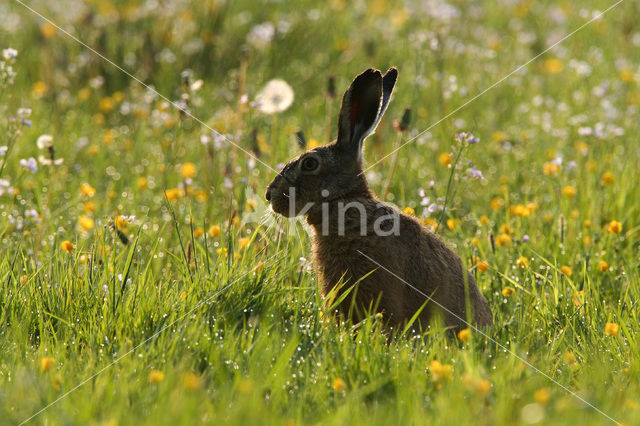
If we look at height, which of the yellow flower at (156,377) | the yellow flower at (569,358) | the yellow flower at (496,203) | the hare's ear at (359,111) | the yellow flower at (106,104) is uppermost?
the yellow flower at (106,104)

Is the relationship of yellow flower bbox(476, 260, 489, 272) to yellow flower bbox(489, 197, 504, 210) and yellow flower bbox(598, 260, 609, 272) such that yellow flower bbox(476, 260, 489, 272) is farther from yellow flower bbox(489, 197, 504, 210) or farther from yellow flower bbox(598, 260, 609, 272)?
yellow flower bbox(489, 197, 504, 210)

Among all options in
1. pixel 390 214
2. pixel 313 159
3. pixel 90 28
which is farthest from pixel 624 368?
pixel 90 28

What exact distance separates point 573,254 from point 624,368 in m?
1.36

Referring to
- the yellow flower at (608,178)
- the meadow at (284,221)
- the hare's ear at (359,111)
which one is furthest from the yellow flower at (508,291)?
the yellow flower at (608,178)

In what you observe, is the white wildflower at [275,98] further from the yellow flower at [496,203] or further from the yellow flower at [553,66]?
the yellow flower at [553,66]

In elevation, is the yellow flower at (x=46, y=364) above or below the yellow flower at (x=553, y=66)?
below

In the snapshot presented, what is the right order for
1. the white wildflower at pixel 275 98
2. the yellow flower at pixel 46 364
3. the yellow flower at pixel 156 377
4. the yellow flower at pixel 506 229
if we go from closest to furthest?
the yellow flower at pixel 156 377 → the yellow flower at pixel 46 364 → the yellow flower at pixel 506 229 → the white wildflower at pixel 275 98

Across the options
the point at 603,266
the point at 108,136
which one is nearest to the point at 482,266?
the point at 603,266

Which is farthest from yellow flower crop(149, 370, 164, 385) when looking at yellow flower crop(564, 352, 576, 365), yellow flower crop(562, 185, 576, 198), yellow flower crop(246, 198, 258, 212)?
yellow flower crop(562, 185, 576, 198)

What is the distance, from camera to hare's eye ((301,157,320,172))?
390cm

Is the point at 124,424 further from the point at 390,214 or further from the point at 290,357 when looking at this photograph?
the point at 390,214

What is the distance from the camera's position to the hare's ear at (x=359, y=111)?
375cm

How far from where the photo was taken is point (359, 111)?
3834 mm

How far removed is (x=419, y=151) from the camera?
602cm
